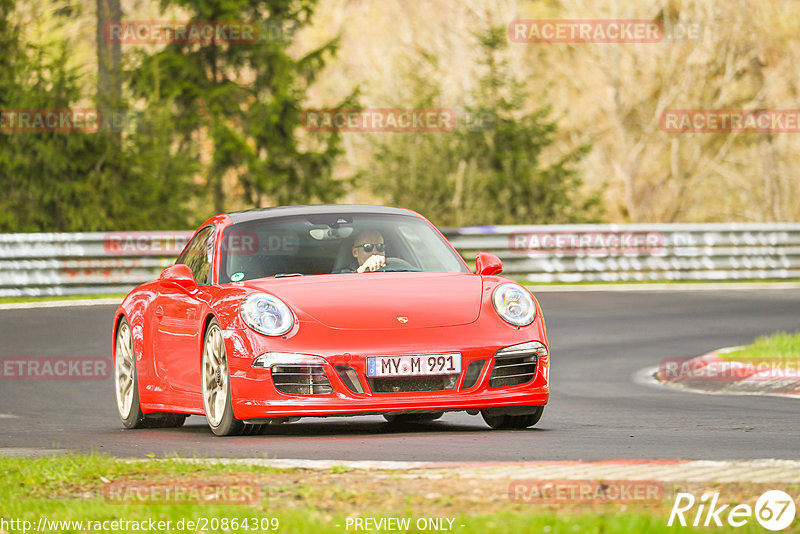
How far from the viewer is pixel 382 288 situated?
898 centimetres

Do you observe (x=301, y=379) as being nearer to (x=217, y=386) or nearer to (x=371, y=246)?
(x=217, y=386)

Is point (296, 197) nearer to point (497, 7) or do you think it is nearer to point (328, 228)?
point (497, 7)

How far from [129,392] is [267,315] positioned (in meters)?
2.43

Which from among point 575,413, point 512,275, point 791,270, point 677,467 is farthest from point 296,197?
point 677,467

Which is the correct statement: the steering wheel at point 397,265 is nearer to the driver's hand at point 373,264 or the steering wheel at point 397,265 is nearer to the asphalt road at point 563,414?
the driver's hand at point 373,264

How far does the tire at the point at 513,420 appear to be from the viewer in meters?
9.19

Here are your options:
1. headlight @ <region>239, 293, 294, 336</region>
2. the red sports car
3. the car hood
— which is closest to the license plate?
the red sports car

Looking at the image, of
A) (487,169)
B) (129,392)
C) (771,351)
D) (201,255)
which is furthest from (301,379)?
(487,169)

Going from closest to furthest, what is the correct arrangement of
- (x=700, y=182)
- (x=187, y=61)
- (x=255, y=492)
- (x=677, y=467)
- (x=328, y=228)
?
1. (x=255, y=492)
2. (x=677, y=467)
3. (x=328, y=228)
4. (x=187, y=61)
5. (x=700, y=182)

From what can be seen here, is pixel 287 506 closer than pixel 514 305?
Yes

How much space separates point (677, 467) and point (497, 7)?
121 ft

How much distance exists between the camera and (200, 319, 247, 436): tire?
8805 mm

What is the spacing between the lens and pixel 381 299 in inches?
346

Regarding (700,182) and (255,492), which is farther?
(700,182)
